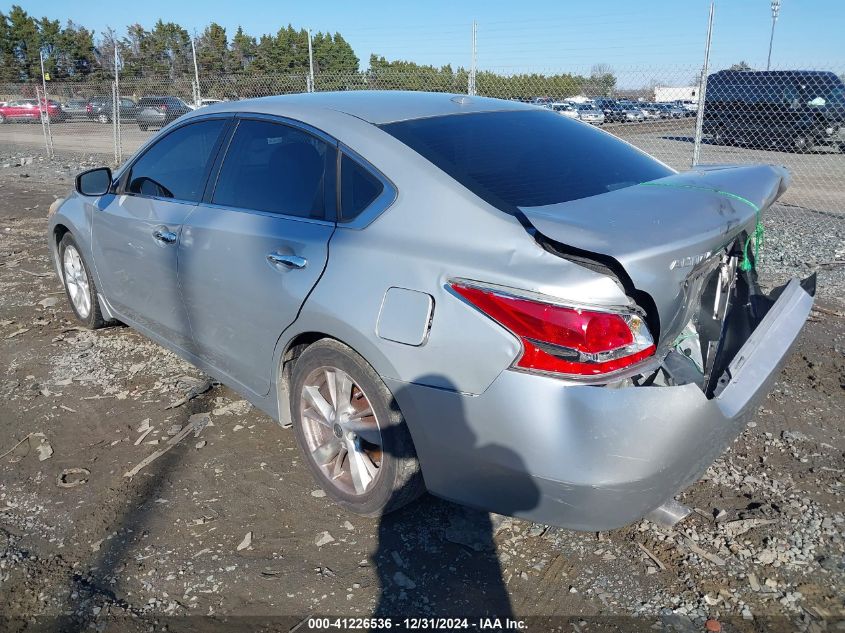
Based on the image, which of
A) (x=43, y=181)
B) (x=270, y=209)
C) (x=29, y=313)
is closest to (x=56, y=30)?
(x=43, y=181)

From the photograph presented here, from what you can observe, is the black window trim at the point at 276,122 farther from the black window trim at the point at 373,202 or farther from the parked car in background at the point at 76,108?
the parked car in background at the point at 76,108

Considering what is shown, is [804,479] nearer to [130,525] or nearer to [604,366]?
[604,366]

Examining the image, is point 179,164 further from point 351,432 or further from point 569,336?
point 569,336

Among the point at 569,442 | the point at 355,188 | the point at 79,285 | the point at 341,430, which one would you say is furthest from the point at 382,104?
the point at 79,285

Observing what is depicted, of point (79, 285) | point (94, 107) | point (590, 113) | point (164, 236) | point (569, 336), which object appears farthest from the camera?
point (94, 107)

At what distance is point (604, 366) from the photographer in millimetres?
2168

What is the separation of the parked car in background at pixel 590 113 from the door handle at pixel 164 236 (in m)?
12.3

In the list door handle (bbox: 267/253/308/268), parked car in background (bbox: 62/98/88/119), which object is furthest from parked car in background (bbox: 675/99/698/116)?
parked car in background (bbox: 62/98/88/119)

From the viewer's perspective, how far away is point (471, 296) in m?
2.29

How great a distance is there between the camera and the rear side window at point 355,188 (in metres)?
2.76

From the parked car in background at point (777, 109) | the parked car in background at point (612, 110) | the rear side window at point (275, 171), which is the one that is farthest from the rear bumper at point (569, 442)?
the parked car in background at point (777, 109)

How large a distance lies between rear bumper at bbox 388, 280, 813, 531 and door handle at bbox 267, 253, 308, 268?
0.68 meters

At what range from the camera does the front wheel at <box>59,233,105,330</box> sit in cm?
483

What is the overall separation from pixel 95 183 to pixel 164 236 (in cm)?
115
